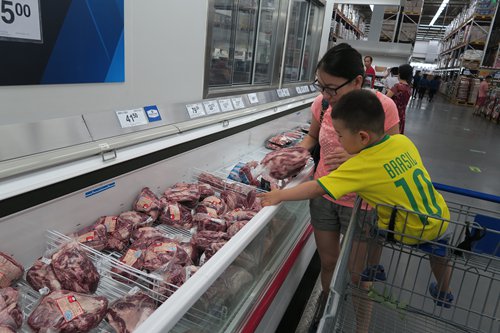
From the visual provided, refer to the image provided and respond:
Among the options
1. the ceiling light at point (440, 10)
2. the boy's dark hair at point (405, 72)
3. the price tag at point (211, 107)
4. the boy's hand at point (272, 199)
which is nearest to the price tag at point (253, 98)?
the price tag at point (211, 107)

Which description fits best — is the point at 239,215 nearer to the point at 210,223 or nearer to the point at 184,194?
the point at 210,223

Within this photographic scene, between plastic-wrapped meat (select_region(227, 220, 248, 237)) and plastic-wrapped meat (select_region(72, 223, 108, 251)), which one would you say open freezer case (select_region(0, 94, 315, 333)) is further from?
plastic-wrapped meat (select_region(227, 220, 248, 237))

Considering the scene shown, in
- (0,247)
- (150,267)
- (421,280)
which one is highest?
(0,247)

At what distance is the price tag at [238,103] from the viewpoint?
2979mm

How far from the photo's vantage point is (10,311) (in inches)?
43.3

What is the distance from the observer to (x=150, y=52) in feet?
6.74

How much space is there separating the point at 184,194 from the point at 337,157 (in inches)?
34.5

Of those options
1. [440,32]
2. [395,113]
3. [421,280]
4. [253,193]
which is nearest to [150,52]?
[253,193]

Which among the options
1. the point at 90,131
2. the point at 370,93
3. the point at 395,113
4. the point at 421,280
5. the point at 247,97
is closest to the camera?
the point at 370,93

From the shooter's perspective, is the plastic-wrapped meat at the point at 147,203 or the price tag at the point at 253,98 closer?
the plastic-wrapped meat at the point at 147,203

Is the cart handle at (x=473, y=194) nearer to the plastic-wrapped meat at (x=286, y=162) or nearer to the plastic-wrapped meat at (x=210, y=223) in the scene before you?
the plastic-wrapped meat at (x=286, y=162)

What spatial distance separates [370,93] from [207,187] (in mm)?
1149

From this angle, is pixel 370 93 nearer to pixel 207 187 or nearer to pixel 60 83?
pixel 207 187

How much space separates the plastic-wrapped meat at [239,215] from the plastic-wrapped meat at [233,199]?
0.52 feet
